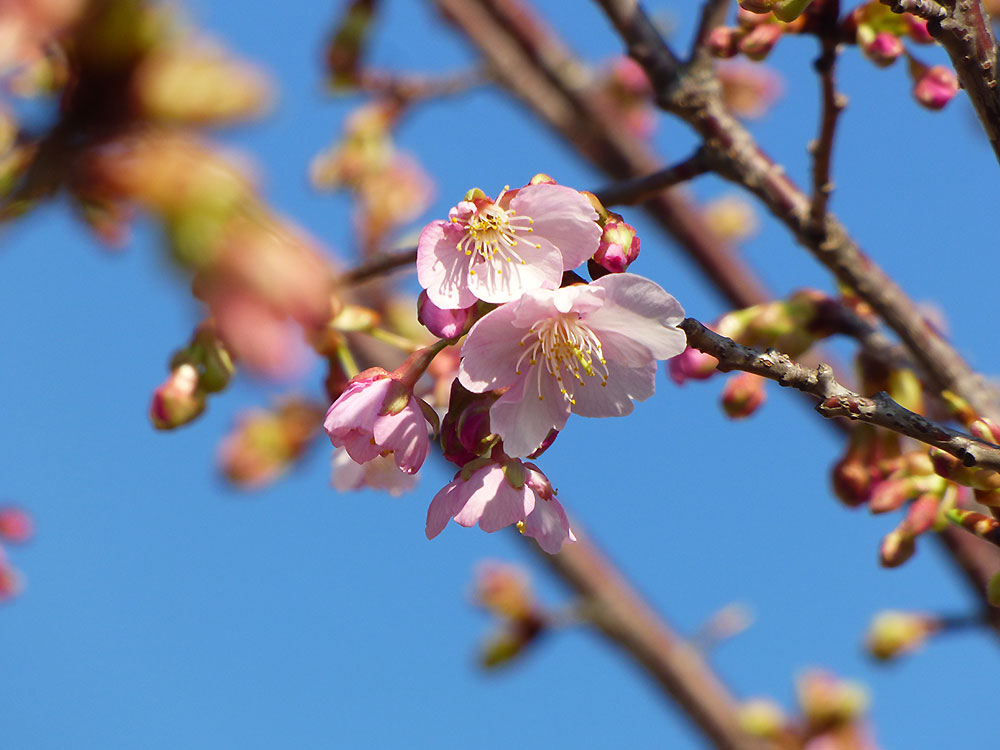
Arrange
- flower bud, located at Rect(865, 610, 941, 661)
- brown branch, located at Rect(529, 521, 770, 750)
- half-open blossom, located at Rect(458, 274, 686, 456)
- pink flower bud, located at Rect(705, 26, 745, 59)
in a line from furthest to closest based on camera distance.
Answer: brown branch, located at Rect(529, 521, 770, 750) → flower bud, located at Rect(865, 610, 941, 661) → pink flower bud, located at Rect(705, 26, 745, 59) → half-open blossom, located at Rect(458, 274, 686, 456)

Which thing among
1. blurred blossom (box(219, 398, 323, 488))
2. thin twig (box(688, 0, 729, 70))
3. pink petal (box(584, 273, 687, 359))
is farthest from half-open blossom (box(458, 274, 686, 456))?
blurred blossom (box(219, 398, 323, 488))

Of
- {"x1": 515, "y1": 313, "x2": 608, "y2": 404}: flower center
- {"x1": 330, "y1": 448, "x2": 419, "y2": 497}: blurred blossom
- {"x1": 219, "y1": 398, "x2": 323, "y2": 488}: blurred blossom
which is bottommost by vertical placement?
{"x1": 515, "y1": 313, "x2": 608, "y2": 404}: flower center

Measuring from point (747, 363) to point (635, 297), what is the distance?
0.16 meters

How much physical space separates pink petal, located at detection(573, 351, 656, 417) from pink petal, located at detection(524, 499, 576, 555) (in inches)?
4.4

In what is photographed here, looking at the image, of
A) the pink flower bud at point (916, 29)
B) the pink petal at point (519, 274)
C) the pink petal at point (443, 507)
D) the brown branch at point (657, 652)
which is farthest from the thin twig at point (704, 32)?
the brown branch at point (657, 652)

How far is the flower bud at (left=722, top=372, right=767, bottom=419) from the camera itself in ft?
4.83

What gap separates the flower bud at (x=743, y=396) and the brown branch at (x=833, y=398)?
0.56 m

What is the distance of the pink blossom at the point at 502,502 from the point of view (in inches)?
42.1

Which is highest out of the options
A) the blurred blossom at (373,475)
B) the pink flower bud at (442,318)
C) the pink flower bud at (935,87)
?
the pink flower bud at (935,87)

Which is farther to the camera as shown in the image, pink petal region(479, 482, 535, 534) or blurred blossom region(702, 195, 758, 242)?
blurred blossom region(702, 195, 758, 242)

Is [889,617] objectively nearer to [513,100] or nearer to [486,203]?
[486,203]

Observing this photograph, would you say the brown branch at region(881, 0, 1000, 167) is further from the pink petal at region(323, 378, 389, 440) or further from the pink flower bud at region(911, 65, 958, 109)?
the pink petal at region(323, 378, 389, 440)

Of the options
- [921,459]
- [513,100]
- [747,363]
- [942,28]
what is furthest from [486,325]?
[513,100]

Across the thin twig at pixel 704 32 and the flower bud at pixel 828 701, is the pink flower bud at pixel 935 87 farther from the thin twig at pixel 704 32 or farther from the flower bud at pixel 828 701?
the flower bud at pixel 828 701
